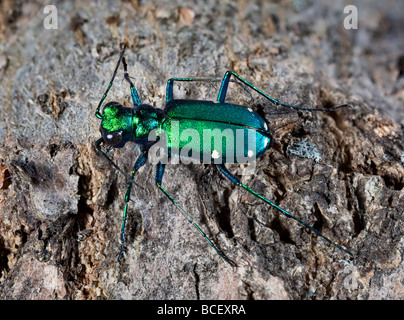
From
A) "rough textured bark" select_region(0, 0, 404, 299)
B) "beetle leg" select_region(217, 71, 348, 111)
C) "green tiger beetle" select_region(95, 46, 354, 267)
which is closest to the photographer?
"rough textured bark" select_region(0, 0, 404, 299)

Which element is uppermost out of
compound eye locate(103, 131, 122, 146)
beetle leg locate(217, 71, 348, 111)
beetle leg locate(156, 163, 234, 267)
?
beetle leg locate(217, 71, 348, 111)

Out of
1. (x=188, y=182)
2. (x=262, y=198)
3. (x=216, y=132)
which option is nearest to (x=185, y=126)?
(x=216, y=132)

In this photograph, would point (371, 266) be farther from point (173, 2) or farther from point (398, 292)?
point (173, 2)

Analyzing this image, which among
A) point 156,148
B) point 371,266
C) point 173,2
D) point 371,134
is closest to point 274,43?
point 173,2

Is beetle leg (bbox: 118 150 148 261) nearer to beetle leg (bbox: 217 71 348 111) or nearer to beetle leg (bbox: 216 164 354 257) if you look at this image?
beetle leg (bbox: 216 164 354 257)

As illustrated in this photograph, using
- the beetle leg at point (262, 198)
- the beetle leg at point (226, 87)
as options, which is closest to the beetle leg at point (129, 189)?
the beetle leg at point (262, 198)

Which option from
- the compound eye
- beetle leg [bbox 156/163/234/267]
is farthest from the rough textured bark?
the compound eye
